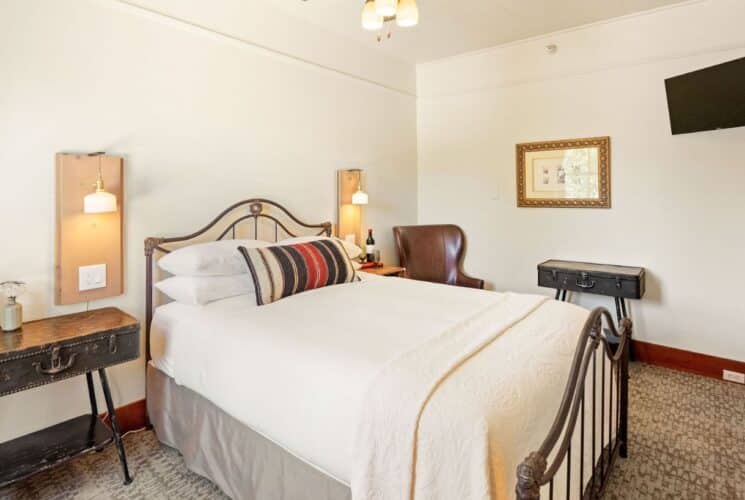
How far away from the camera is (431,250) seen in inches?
173

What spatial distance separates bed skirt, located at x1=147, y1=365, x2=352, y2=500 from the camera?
1.62m

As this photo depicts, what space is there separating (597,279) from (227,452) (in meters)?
2.92

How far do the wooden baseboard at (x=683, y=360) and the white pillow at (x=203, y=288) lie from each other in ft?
10.4

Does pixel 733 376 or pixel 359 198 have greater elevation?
pixel 359 198

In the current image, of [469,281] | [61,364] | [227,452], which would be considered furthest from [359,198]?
[61,364]

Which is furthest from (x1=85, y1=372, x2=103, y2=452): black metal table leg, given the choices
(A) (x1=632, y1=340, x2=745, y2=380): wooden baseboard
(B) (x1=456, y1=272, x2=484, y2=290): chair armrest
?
(A) (x1=632, y1=340, x2=745, y2=380): wooden baseboard

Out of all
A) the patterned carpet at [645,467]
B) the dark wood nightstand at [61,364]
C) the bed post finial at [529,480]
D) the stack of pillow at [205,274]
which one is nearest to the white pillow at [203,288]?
the stack of pillow at [205,274]

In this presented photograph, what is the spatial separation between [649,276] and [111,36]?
161 inches

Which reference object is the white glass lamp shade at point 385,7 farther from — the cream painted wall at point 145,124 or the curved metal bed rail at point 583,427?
the curved metal bed rail at point 583,427

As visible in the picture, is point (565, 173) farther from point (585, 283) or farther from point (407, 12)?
point (407, 12)

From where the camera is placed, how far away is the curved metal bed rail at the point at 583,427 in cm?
101

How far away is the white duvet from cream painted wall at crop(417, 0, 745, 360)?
5.97 feet

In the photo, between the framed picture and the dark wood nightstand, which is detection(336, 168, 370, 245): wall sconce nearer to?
the framed picture

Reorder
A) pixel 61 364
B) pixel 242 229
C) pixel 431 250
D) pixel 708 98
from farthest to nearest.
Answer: pixel 431 250 < pixel 242 229 < pixel 708 98 < pixel 61 364
